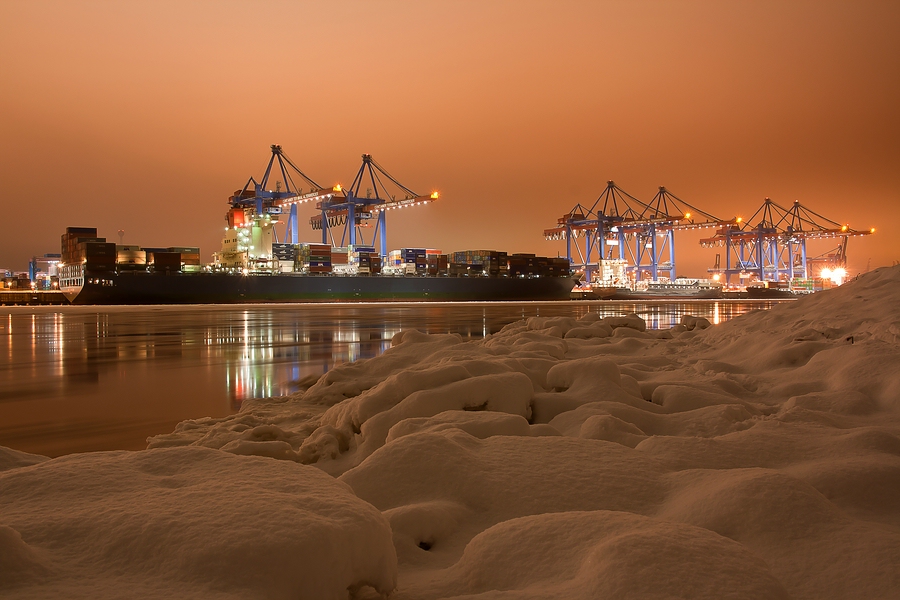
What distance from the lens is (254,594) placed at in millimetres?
1244

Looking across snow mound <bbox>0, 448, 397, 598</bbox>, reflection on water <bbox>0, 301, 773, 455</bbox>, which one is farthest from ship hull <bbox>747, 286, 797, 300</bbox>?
snow mound <bbox>0, 448, 397, 598</bbox>

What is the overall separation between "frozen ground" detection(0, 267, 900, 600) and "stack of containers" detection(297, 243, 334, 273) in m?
60.9

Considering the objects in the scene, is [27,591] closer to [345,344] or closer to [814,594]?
[814,594]

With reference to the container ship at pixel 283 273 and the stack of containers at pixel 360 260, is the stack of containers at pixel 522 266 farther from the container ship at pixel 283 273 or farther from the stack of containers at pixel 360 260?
the stack of containers at pixel 360 260

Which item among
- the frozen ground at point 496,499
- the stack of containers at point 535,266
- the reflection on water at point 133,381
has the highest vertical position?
the stack of containers at point 535,266

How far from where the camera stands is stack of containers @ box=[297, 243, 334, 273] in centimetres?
6376

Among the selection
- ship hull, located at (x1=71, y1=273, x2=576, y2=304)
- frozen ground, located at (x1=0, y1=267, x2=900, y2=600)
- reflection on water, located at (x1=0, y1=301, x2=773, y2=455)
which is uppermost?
ship hull, located at (x1=71, y1=273, x2=576, y2=304)

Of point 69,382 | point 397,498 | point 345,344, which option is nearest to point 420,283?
point 345,344

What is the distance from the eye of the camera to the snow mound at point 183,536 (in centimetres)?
122

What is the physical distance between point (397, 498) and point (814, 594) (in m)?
1.51

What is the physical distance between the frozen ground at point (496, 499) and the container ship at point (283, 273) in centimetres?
5657

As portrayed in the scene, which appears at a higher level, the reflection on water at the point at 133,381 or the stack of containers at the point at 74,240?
the stack of containers at the point at 74,240

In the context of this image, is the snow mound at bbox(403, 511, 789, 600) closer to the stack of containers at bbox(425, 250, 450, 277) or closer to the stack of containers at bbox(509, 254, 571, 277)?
the stack of containers at bbox(425, 250, 450, 277)

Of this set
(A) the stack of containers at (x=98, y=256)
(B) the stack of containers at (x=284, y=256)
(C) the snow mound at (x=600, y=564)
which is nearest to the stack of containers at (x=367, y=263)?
(B) the stack of containers at (x=284, y=256)
